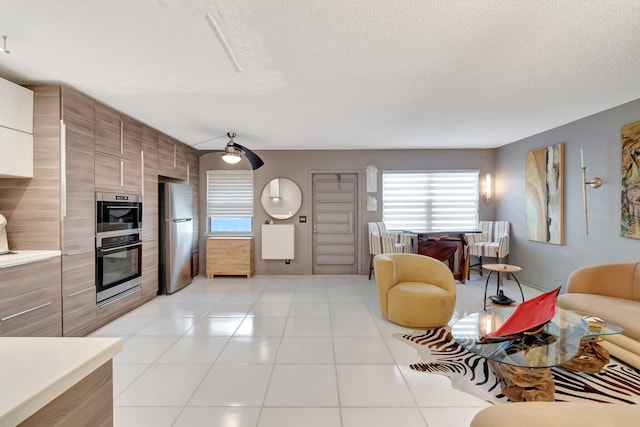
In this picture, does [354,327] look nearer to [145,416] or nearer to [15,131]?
[145,416]

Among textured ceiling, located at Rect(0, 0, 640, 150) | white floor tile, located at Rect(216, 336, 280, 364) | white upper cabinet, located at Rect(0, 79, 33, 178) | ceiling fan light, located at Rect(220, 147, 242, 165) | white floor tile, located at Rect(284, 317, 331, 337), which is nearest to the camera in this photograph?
textured ceiling, located at Rect(0, 0, 640, 150)

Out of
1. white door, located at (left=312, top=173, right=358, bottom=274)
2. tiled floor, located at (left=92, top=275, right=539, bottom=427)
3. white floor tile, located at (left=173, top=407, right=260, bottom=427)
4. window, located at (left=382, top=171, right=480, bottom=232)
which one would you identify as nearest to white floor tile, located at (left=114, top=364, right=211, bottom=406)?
tiled floor, located at (left=92, top=275, right=539, bottom=427)

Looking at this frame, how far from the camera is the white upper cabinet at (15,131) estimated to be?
7.86 feet

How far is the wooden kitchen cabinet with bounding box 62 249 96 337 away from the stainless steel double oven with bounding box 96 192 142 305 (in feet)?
0.33

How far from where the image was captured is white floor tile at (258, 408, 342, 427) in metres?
1.76

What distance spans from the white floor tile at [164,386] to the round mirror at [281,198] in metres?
3.57

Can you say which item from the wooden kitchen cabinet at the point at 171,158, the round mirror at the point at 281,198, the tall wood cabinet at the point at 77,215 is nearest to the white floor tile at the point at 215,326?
the tall wood cabinet at the point at 77,215

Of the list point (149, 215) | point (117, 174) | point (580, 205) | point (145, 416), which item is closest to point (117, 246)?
point (149, 215)

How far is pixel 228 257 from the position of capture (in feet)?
17.6

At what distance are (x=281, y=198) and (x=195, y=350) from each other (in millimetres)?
3459

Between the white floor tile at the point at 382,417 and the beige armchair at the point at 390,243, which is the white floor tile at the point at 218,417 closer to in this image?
the white floor tile at the point at 382,417

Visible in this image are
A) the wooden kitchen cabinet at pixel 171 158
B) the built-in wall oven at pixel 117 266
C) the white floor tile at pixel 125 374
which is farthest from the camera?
the wooden kitchen cabinet at pixel 171 158

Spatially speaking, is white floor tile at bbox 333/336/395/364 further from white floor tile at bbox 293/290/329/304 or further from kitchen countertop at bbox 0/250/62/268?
kitchen countertop at bbox 0/250/62/268

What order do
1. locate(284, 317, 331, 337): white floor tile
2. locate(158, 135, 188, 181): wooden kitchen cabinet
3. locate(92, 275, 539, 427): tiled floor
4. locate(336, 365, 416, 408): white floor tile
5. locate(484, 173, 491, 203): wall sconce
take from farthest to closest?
locate(484, 173, 491, 203): wall sconce → locate(158, 135, 188, 181): wooden kitchen cabinet → locate(284, 317, 331, 337): white floor tile → locate(336, 365, 416, 408): white floor tile → locate(92, 275, 539, 427): tiled floor
